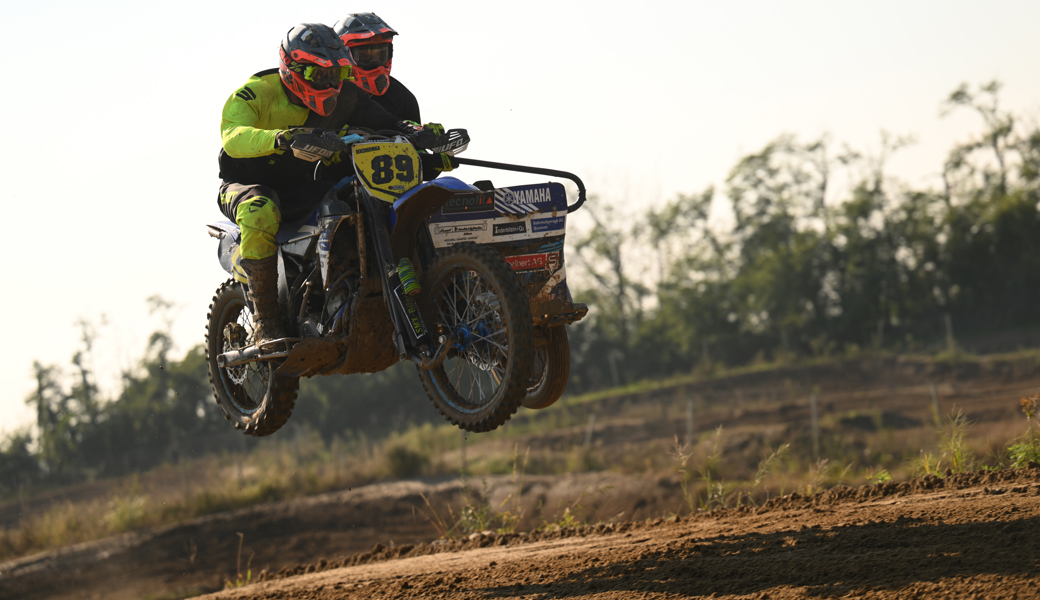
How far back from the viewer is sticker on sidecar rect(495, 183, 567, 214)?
20.5ft

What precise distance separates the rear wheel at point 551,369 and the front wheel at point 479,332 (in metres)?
0.64

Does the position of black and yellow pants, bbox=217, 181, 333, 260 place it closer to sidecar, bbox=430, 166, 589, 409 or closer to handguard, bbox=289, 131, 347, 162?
handguard, bbox=289, 131, 347, 162

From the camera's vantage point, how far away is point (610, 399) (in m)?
44.7

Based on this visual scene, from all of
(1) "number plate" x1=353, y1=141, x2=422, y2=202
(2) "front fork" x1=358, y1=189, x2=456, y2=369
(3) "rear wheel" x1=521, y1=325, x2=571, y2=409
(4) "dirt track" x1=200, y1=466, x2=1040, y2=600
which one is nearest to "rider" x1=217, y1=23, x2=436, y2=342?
(1) "number plate" x1=353, y1=141, x2=422, y2=202

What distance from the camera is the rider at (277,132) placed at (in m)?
6.12

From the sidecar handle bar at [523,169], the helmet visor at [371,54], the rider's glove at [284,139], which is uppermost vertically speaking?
the helmet visor at [371,54]

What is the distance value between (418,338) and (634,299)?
2032 inches

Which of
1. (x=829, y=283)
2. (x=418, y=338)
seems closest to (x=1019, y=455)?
(x=418, y=338)

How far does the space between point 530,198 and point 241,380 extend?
2.87 meters

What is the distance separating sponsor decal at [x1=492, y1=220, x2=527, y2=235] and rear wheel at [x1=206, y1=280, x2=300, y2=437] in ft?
6.26

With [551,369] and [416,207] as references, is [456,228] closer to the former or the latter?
[416,207]

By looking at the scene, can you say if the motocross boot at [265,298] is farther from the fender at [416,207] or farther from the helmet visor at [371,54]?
the helmet visor at [371,54]

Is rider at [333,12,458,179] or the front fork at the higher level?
rider at [333,12,458,179]

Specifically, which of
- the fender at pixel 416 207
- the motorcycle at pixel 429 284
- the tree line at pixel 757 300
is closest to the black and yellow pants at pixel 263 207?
the motorcycle at pixel 429 284
